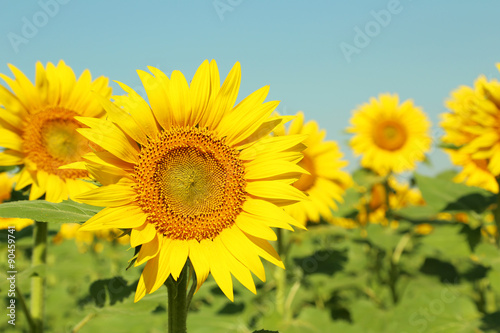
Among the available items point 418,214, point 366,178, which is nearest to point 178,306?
point 418,214

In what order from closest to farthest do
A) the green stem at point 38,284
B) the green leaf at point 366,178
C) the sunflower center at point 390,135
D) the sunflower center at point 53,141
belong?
the green stem at point 38,284 < the sunflower center at point 53,141 < the green leaf at point 366,178 < the sunflower center at point 390,135

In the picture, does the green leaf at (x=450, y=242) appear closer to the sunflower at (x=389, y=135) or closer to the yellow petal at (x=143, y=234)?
the sunflower at (x=389, y=135)

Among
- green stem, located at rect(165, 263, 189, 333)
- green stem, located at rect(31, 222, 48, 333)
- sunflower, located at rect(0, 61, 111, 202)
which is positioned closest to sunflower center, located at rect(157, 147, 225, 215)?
green stem, located at rect(165, 263, 189, 333)

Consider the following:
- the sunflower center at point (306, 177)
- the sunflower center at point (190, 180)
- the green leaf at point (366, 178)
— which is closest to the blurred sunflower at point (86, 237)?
the sunflower center at point (306, 177)

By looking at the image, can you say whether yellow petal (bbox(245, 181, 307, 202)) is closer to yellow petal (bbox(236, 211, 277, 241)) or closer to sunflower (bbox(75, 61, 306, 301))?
sunflower (bbox(75, 61, 306, 301))

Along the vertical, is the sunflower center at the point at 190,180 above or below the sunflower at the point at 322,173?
below

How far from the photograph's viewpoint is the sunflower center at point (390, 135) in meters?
8.20

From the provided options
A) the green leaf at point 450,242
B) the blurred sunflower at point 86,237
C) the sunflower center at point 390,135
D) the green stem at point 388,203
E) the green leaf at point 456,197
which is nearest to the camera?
the green leaf at point 456,197

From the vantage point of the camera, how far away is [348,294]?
28.0ft

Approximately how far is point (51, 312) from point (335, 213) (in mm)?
4514

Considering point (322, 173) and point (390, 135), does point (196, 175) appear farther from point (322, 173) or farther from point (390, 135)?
point (390, 135)

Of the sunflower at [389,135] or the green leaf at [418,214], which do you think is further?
the sunflower at [389,135]

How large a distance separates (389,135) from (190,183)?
6.72 m

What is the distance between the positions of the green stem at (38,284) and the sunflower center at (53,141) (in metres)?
0.39
